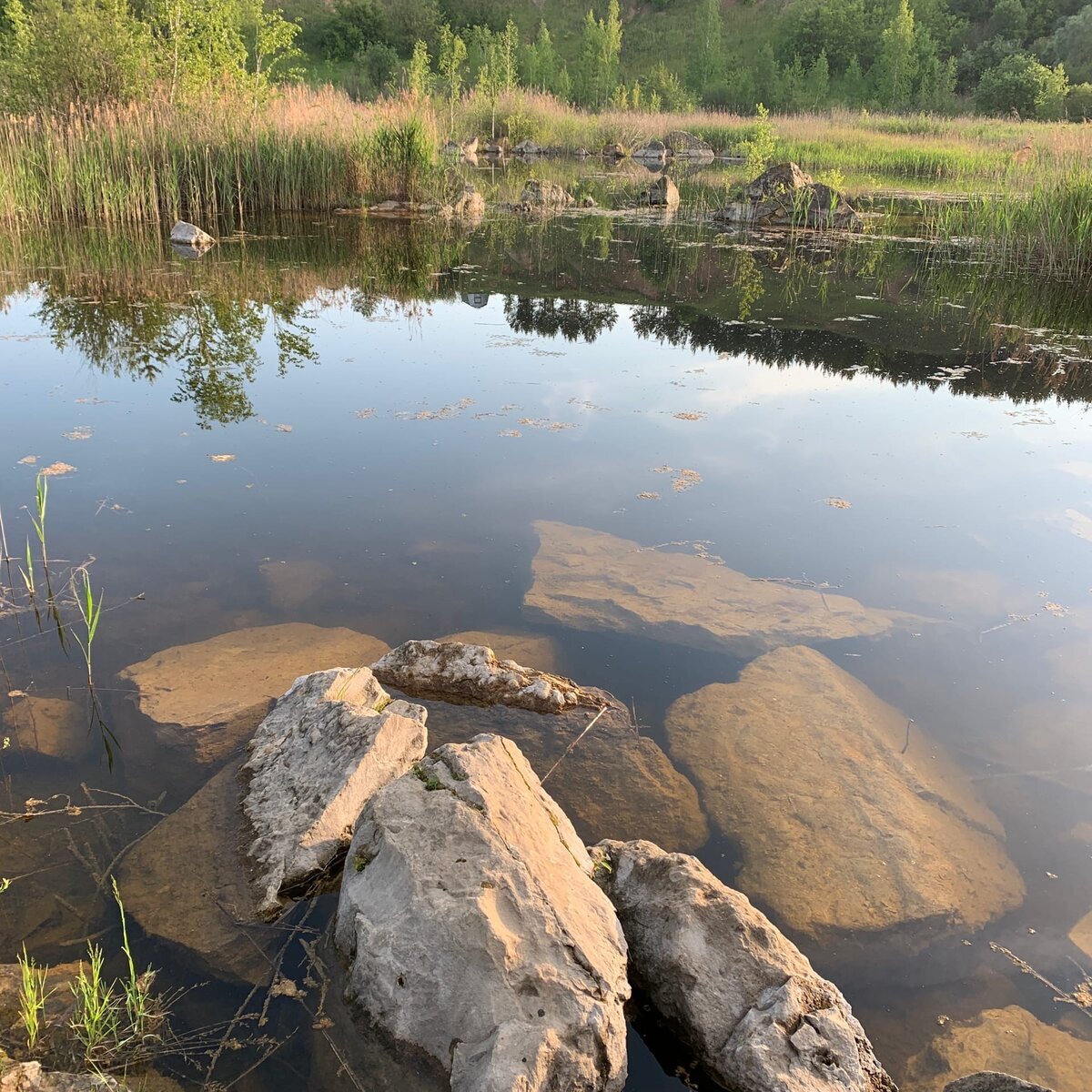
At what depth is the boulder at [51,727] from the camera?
2.45 meters

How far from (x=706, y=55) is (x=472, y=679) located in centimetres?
4731

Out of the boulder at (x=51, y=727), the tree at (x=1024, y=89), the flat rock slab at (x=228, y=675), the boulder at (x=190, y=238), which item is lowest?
the boulder at (x=51, y=727)

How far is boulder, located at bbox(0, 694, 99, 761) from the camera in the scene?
245cm

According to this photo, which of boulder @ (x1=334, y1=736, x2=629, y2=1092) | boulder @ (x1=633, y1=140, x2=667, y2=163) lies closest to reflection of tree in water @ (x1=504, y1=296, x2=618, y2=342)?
boulder @ (x1=334, y1=736, x2=629, y2=1092)

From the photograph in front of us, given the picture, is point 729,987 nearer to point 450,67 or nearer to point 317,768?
point 317,768

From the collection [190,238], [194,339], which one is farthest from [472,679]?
[190,238]

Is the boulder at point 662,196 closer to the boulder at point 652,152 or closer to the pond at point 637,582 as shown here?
the pond at point 637,582

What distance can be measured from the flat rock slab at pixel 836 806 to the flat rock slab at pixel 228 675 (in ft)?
4.04

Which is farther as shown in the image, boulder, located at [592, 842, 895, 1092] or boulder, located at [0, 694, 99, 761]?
boulder, located at [0, 694, 99, 761]

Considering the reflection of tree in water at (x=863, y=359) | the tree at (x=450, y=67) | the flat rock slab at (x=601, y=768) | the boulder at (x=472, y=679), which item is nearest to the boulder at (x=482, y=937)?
the flat rock slab at (x=601, y=768)

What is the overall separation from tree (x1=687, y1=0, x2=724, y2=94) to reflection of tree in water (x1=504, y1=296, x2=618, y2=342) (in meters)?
39.2

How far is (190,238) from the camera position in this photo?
9.64m

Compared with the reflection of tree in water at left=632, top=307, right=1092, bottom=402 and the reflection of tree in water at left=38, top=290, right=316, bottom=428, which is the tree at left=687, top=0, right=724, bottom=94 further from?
the reflection of tree in water at left=38, top=290, right=316, bottom=428

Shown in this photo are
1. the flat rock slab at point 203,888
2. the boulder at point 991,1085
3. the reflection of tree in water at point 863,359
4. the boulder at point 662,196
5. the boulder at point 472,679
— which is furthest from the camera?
the boulder at point 662,196
